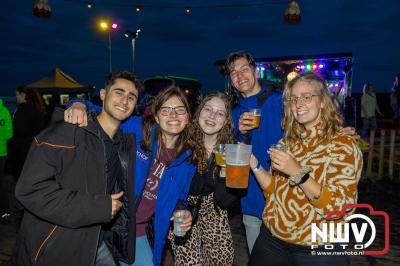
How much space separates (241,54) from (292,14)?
25.9 feet

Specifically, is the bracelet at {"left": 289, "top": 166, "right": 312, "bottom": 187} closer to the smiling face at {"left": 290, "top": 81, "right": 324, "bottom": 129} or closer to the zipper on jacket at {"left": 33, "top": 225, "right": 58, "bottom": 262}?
the smiling face at {"left": 290, "top": 81, "right": 324, "bottom": 129}

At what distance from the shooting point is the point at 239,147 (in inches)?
90.0

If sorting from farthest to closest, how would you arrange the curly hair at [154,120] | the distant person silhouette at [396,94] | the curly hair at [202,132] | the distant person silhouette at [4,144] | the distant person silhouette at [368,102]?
the distant person silhouette at [368,102] → the distant person silhouette at [396,94] → the distant person silhouette at [4,144] → the curly hair at [202,132] → the curly hair at [154,120]

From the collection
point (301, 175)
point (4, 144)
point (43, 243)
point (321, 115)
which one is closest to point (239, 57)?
point (321, 115)

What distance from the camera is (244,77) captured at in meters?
3.29

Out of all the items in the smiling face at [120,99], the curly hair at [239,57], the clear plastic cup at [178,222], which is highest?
the curly hair at [239,57]

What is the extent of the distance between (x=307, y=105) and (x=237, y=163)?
2.18 ft

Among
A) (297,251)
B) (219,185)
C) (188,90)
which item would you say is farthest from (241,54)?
(188,90)

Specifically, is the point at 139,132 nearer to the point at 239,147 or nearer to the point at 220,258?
the point at 239,147

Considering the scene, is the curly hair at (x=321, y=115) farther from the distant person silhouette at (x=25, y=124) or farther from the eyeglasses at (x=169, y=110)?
the distant person silhouette at (x=25, y=124)

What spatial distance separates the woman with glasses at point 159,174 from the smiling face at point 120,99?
226 mm

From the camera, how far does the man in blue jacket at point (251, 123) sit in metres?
3.08

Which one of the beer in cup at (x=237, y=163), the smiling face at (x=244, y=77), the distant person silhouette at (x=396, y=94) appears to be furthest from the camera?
the distant person silhouette at (x=396, y=94)

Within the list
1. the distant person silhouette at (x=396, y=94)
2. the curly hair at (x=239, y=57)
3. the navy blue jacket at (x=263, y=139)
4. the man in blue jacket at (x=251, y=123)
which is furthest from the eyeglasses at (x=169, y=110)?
the distant person silhouette at (x=396, y=94)
